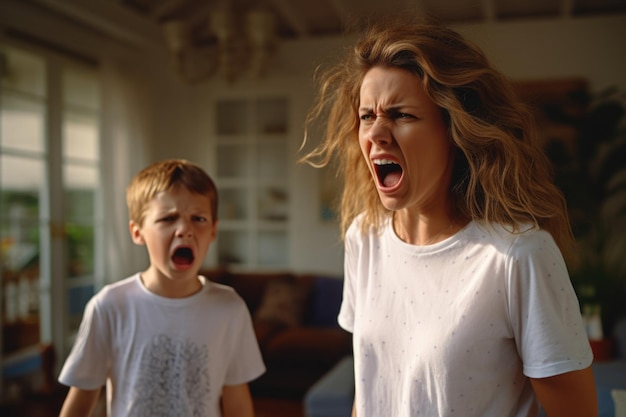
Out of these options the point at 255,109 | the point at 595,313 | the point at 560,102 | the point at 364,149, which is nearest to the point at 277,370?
the point at 595,313

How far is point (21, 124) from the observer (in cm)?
420

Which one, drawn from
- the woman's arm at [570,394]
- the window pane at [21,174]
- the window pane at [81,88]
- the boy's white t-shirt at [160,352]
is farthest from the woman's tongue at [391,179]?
the window pane at [81,88]

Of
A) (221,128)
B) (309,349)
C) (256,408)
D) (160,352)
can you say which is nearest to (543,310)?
(160,352)

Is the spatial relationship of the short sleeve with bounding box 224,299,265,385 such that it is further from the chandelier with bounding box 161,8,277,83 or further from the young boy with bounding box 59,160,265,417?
the chandelier with bounding box 161,8,277,83

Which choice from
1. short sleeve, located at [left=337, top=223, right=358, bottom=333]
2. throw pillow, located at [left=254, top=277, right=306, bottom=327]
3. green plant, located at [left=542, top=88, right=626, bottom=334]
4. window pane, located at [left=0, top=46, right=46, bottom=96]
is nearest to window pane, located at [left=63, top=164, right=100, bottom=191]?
window pane, located at [left=0, top=46, right=46, bottom=96]

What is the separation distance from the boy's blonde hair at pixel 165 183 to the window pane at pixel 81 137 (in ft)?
12.0

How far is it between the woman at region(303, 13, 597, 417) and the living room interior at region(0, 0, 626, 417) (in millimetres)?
2332

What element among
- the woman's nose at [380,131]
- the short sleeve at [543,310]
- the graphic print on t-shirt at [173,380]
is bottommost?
the graphic print on t-shirt at [173,380]

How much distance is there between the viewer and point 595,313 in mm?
3135

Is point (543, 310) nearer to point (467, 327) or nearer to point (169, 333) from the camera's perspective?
point (467, 327)

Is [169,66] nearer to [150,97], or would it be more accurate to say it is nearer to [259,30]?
[150,97]

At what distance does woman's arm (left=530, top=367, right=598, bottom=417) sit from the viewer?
35.9 inches

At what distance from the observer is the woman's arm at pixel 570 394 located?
2.99ft

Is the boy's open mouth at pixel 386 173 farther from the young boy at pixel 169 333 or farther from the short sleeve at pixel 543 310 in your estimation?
the young boy at pixel 169 333
